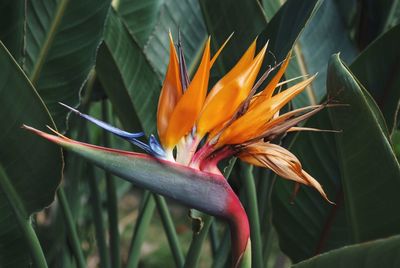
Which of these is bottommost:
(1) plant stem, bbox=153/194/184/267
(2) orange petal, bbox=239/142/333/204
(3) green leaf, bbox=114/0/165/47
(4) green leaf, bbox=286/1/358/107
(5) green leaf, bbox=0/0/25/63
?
(1) plant stem, bbox=153/194/184/267

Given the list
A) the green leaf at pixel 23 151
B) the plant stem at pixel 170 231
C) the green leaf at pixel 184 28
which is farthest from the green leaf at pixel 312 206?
the green leaf at pixel 184 28

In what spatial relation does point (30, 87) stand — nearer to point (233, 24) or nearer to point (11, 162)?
point (11, 162)

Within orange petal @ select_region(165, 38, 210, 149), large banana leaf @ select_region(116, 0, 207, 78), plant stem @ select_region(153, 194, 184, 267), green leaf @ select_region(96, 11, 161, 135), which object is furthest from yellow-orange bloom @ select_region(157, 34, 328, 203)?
large banana leaf @ select_region(116, 0, 207, 78)

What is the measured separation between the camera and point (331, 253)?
2.27 feet

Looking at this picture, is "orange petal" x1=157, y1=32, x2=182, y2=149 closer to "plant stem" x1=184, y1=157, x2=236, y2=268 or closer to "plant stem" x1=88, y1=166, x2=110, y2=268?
"plant stem" x1=184, y1=157, x2=236, y2=268

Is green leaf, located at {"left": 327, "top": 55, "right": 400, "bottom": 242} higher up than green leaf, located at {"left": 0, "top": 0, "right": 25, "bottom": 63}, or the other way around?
green leaf, located at {"left": 0, "top": 0, "right": 25, "bottom": 63}

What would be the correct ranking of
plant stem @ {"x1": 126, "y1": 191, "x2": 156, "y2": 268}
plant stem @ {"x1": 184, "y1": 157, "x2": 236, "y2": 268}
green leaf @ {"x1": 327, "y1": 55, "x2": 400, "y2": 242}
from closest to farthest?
green leaf @ {"x1": 327, "y1": 55, "x2": 400, "y2": 242} < plant stem @ {"x1": 184, "y1": 157, "x2": 236, "y2": 268} < plant stem @ {"x1": 126, "y1": 191, "x2": 156, "y2": 268}

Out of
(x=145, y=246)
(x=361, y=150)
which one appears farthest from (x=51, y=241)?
(x=145, y=246)

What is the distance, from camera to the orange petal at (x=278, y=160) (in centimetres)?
64

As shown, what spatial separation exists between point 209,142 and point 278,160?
6cm

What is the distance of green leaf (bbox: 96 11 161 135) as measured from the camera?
3.58 feet

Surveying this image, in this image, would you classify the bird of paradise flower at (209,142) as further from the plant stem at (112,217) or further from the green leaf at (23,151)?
the plant stem at (112,217)

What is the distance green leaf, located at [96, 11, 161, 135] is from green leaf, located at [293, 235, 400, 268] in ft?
1.55

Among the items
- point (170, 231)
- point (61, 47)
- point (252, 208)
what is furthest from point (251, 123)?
point (170, 231)
